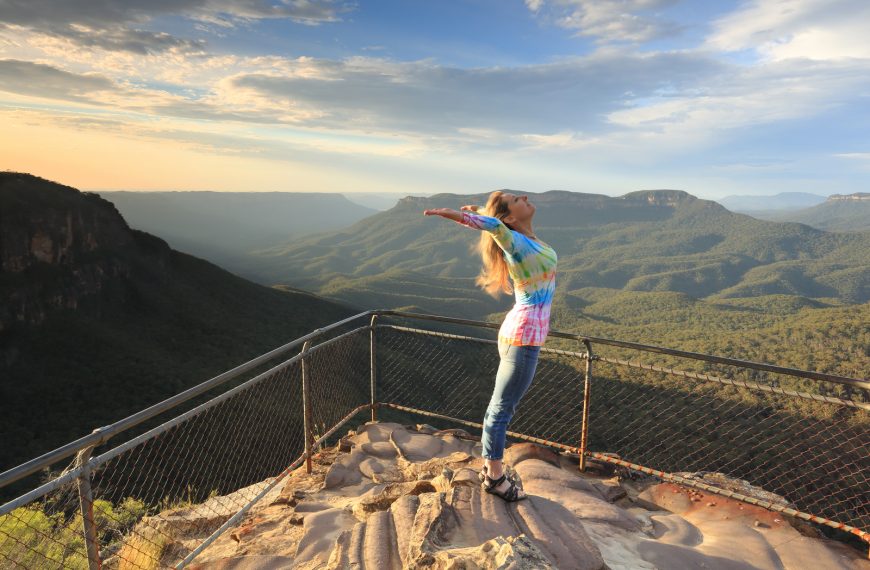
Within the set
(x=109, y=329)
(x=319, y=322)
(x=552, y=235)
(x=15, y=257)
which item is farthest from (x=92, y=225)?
(x=552, y=235)

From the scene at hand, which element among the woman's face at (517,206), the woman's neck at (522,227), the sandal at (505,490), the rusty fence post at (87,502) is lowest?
the sandal at (505,490)

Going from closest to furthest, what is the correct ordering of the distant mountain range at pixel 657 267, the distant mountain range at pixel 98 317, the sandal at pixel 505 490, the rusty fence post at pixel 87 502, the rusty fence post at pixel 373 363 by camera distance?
the rusty fence post at pixel 87 502 < the sandal at pixel 505 490 < the rusty fence post at pixel 373 363 < the distant mountain range at pixel 98 317 < the distant mountain range at pixel 657 267

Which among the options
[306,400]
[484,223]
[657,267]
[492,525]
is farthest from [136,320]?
[657,267]

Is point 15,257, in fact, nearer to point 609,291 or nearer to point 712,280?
point 609,291

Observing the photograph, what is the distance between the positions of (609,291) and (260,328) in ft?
279

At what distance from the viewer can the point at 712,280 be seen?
135 meters

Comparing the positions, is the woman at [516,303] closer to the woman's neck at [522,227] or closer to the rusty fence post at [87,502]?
the woman's neck at [522,227]

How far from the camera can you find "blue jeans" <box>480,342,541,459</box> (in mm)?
3291

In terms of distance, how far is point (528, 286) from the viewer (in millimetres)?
3207

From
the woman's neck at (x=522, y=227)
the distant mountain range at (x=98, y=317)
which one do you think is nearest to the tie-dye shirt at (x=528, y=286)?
the woman's neck at (x=522, y=227)

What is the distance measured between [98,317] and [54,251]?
8681mm

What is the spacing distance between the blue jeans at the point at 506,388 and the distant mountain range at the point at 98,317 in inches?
1356

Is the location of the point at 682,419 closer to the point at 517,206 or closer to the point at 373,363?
the point at 373,363

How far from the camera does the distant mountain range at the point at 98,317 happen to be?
109ft
